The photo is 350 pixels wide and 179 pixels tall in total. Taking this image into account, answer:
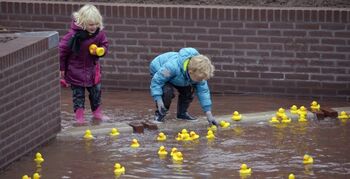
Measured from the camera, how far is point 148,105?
11.6 metres

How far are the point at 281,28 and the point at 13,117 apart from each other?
4.63 m

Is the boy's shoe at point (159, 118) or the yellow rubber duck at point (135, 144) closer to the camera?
the yellow rubber duck at point (135, 144)

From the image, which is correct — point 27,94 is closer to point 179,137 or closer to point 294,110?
point 179,137

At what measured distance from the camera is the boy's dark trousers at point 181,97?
33.6 feet

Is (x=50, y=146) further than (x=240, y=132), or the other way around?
(x=240, y=132)

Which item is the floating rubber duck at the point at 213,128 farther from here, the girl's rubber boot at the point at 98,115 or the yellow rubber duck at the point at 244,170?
the yellow rubber duck at the point at 244,170

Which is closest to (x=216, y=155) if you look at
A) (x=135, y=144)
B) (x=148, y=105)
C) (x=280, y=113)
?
(x=135, y=144)

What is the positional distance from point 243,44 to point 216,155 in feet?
11.9

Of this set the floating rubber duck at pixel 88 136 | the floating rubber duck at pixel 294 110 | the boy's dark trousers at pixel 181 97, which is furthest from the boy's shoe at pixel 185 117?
the floating rubber duck at pixel 88 136

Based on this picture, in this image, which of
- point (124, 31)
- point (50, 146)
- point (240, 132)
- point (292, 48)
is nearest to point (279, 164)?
point (240, 132)

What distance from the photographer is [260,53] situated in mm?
12227

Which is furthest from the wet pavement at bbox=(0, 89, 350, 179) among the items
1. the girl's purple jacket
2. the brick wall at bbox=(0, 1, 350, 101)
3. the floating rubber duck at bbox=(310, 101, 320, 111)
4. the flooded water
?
the brick wall at bbox=(0, 1, 350, 101)

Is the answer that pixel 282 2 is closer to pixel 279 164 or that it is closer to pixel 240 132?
pixel 240 132

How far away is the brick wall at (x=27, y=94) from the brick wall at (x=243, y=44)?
314 centimetres
